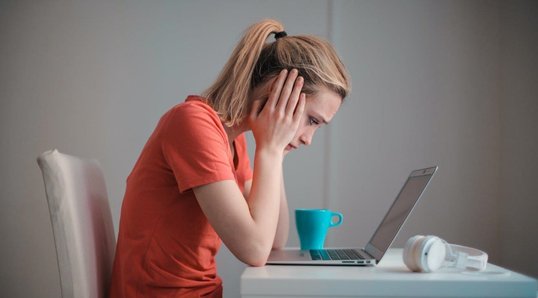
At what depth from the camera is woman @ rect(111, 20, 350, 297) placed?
3.35 feet

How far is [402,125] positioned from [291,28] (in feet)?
2.06

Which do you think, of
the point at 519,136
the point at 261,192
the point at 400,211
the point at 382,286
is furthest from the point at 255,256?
the point at 519,136

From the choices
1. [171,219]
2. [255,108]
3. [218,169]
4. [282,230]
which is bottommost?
[282,230]

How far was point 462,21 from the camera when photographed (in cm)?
232

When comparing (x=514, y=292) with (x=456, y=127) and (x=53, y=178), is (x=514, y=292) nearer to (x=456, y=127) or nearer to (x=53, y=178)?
(x=53, y=178)

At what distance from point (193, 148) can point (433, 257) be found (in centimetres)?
47

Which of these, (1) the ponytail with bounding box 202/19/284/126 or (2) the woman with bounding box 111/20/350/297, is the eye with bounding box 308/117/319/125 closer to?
(2) the woman with bounding box 111/20/350/297

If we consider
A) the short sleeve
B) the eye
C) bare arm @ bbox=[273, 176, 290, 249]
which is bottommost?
bare arm @ bbox=[273, 176, 290, 249]

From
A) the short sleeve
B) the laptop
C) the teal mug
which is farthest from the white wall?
the short sleeve

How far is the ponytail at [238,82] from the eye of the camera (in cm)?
123

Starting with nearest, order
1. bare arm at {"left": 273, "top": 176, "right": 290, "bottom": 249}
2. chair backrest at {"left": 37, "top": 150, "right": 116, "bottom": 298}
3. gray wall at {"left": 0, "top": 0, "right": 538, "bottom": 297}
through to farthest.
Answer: chair backrest at {"left": 37, "top": 150, "right": 116, "bottom": 298} → bare arm at {"left": 273, "top": 176, "right": 290, "bottom": 249} → gray wall at {"left": 0, "top": 0, "right": 538, "bottom": 297}

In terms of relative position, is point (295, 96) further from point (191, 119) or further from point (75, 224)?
point (75, 224)

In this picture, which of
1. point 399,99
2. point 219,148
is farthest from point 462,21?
point 219,148

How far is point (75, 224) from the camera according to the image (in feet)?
3.21
